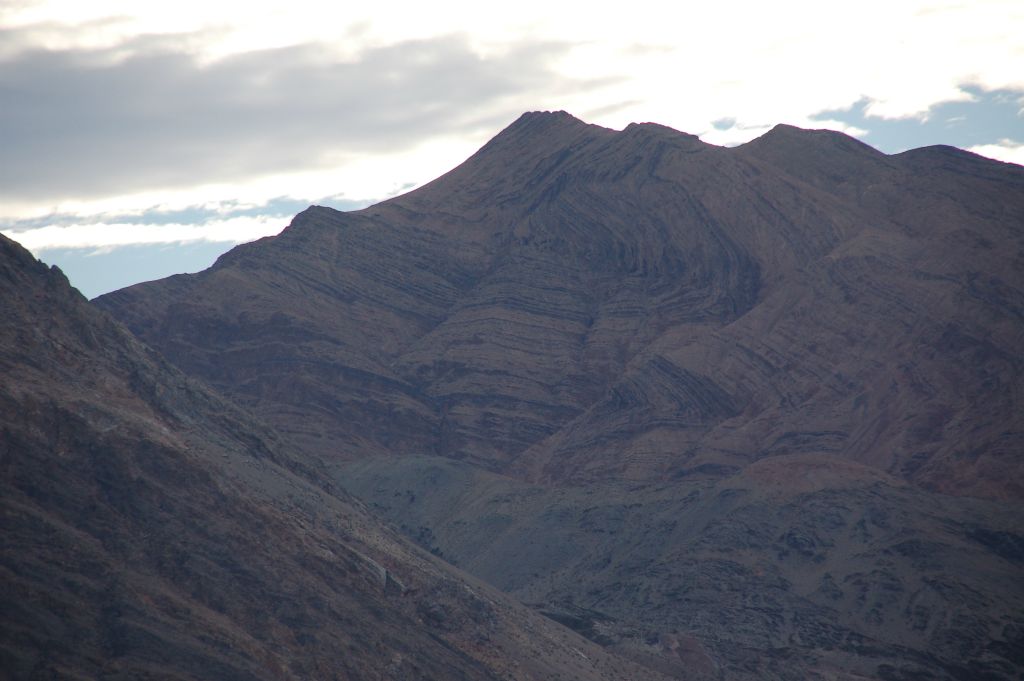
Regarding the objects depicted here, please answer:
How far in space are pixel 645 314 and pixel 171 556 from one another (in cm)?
5808

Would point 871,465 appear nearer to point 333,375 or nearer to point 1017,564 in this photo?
point 1017,564

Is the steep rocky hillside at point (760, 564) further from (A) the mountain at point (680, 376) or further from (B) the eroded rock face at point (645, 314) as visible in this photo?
(B) the eroded rock face at point (645, 314)

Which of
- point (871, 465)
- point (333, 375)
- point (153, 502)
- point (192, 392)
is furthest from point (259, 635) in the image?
point (333, 375)

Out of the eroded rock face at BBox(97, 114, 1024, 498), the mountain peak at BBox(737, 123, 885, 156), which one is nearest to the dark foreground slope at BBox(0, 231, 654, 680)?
the eroded rock face at BBox(97, 114, 1024, 498)

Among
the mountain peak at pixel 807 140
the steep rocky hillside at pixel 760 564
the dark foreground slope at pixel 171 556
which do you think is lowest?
the steep rocky hillside at pixel 760 564

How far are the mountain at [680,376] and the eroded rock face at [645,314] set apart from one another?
0.22 meters

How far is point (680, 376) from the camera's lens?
81562mm

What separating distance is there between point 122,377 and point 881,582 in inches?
1304

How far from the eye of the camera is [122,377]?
44.2 m

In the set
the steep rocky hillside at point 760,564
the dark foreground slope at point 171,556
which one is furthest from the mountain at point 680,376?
the dark foreground slope at point 171,556

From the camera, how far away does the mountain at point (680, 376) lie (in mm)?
59500

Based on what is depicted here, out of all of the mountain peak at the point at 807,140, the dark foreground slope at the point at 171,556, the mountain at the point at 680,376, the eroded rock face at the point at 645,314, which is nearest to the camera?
the dark foreground slope at the point at 171,556

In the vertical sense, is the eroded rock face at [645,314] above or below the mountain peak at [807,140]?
below

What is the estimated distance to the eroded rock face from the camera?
247 feet
